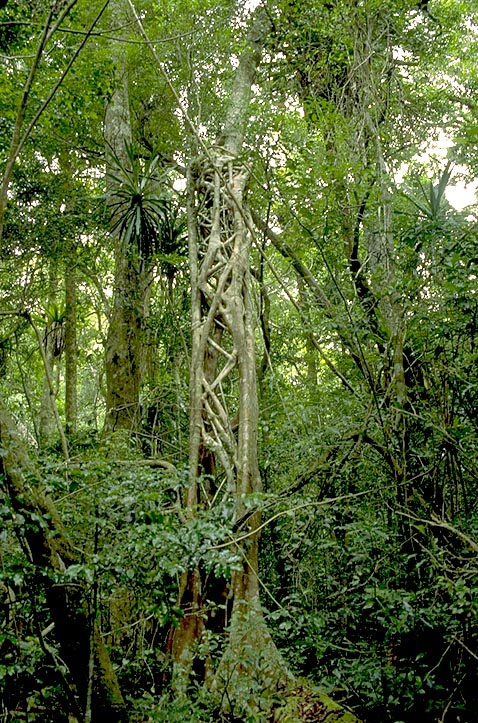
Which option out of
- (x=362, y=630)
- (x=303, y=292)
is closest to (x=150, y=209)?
(x=303, y=292)

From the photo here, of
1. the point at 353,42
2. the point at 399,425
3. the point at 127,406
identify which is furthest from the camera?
the point at 127,406

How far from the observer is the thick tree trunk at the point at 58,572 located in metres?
2.12

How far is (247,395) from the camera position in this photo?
4082 mm

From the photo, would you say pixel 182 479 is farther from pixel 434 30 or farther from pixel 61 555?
pixel 434 30

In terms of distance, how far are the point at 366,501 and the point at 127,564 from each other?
2.05 m

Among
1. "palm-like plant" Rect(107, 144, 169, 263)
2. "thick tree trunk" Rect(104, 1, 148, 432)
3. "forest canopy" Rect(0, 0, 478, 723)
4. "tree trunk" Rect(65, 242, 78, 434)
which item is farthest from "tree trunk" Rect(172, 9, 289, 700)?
"tree trunk" Rect(65, 242, 78, 434)

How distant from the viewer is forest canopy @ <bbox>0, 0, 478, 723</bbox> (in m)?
2.47

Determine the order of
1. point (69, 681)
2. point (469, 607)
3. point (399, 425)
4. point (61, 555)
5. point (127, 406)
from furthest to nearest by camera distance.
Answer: point (127, 406) < point (399, 425) < point (469, 607) < point (69, 681) < point (61, 555)

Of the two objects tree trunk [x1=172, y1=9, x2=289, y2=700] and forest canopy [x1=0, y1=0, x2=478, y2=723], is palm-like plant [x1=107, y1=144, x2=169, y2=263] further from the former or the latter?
tree trunk [x1=172, y1=9, x2=289, y2=700]

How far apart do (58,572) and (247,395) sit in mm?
2130

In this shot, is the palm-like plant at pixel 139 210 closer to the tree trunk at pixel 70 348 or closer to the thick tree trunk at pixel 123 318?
the thick tree trunk at pixel 123 318

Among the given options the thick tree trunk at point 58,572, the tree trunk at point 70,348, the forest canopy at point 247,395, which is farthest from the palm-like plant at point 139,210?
the thick tree trunk at point 58,572

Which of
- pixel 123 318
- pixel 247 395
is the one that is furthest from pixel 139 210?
pixel 247 395

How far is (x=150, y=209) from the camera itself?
18.7 ft
